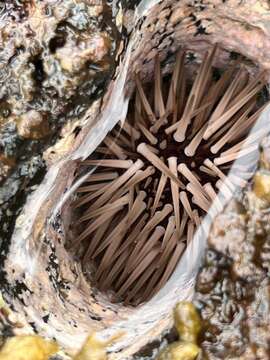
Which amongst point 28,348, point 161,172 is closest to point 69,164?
point 161,172

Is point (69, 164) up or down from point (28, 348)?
up

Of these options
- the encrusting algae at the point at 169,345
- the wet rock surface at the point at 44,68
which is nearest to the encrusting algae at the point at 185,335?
the encrusting algae at the point at 169,345

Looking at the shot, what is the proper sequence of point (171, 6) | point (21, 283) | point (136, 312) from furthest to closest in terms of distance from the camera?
point (136, 312) < point (171, 6) < point (21, 283)

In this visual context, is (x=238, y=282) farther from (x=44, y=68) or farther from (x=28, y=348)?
(x=44, y=68)

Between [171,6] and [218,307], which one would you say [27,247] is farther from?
[171,6]

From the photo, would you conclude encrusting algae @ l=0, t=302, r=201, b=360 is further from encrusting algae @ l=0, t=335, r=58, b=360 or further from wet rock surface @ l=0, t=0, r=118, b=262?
wet rock surface @ l=0, t=0, r=118, b=262

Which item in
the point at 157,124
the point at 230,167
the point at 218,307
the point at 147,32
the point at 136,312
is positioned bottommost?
the point at 136,312

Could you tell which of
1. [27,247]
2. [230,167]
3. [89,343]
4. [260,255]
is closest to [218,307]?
[260,255]
